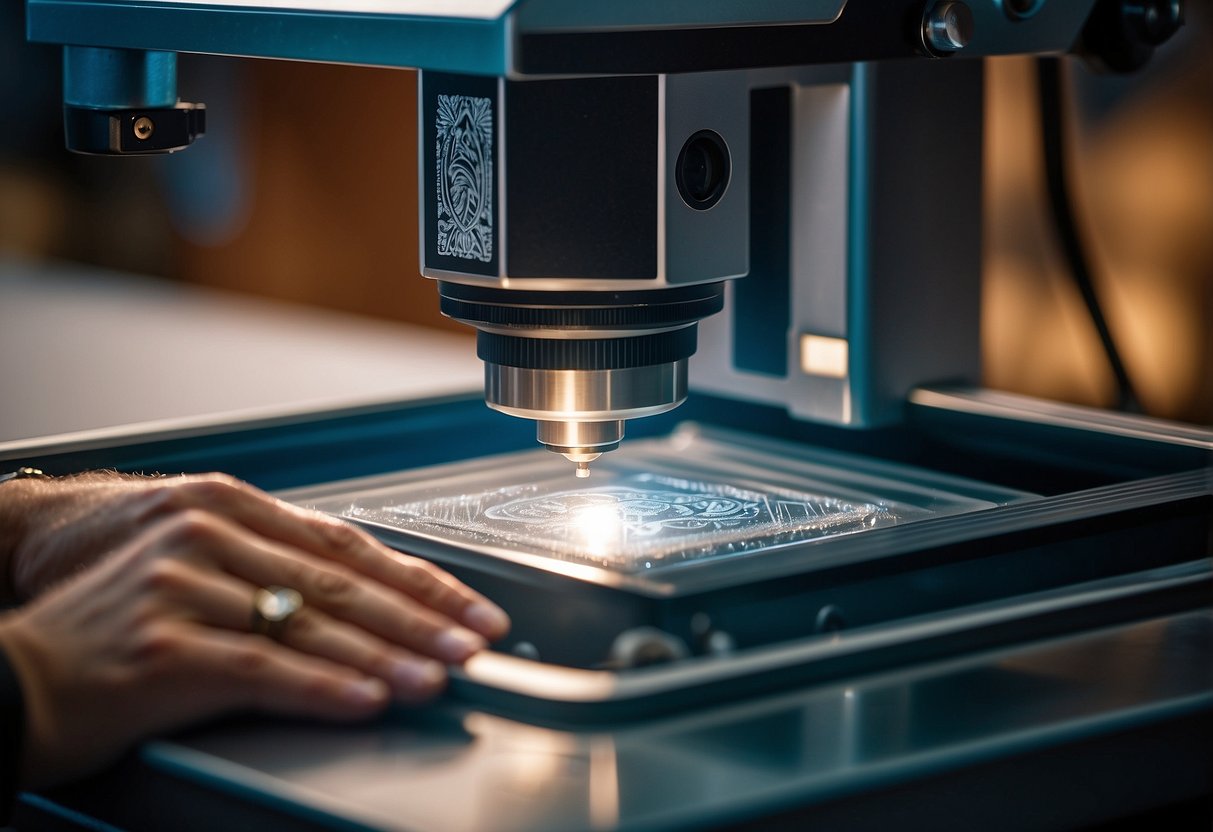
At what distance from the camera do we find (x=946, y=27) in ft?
2.79

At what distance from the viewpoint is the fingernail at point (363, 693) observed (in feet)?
2.16

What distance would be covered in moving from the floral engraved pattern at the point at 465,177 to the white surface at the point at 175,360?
12.2 inches

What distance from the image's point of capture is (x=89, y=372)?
4.99 feet

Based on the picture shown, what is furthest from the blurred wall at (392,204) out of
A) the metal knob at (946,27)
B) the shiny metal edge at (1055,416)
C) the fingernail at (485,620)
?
the fingernail at (485,620)

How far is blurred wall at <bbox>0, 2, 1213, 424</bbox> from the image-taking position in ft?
5.26

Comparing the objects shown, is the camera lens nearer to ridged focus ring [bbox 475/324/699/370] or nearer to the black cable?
ridged focus ring [bbox 475/324/699/370]

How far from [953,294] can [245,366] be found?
72cm

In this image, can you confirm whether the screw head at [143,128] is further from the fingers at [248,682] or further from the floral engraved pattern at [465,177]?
the fingers at [248,682]

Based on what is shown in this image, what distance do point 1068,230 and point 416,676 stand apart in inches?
30.2

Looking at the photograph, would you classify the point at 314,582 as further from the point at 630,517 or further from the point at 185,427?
the point at 185,427

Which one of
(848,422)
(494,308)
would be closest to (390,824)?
(494,308)

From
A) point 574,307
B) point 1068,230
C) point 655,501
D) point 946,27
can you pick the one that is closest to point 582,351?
point 574,307

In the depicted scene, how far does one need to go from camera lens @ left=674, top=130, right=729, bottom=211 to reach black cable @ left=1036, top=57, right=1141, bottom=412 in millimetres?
504

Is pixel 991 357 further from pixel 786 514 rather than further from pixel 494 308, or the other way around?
pixel 494 308
